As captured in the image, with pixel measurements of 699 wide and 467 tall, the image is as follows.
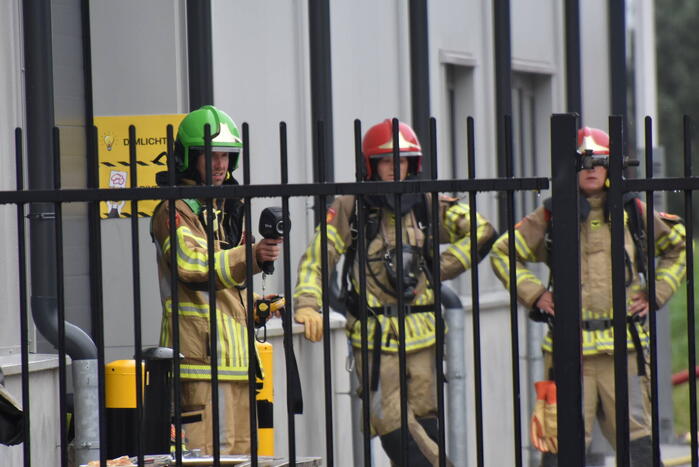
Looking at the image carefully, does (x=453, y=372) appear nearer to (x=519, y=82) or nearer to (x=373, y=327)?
(x=373, y=327)

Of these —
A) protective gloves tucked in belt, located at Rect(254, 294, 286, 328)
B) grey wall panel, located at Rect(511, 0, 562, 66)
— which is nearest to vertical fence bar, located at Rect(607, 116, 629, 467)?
protective gloves tucked in belt, located at Rect(254, 294, 286, 328)

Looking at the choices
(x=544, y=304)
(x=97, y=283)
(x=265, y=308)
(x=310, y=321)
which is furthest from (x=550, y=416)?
(x=97, y=283)

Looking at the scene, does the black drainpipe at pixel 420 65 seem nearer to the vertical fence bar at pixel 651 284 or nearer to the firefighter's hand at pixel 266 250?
the firefighter's hand at pixel 266 250

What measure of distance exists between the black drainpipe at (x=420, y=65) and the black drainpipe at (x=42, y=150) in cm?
255

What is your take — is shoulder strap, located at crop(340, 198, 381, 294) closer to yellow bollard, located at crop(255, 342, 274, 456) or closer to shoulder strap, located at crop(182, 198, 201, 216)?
yellow bollard, located at crop(255, 342, 274, 456)

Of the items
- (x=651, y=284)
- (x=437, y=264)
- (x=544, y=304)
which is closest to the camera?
(x=437, y=264)

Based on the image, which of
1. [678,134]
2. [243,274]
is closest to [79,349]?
[243,274]

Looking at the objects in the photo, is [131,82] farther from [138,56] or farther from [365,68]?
[365,68]

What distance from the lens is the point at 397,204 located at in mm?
4281

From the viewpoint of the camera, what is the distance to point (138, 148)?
719 centimetres

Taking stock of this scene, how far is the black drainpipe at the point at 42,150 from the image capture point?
6.64 metres

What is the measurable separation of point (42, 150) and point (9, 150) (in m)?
0.71

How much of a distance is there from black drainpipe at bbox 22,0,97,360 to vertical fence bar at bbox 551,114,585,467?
288 cm

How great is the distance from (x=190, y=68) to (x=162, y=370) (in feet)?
7.72
